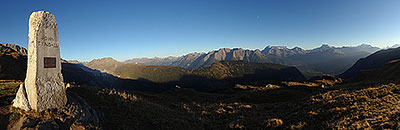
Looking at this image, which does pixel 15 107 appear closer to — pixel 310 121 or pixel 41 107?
pixel 41 107

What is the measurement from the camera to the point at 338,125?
8.70 meters

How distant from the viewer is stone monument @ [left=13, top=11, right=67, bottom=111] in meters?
8.98

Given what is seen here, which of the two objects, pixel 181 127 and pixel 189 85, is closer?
pixel 181 127

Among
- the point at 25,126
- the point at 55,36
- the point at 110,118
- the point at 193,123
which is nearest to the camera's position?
the point at 25,126

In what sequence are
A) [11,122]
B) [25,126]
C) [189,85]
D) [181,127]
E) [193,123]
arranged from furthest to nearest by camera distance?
[189,85] < [193,123] < [181,127] < [11,122] < [25,126]

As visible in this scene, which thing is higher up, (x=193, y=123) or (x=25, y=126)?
(x=25, y=126)

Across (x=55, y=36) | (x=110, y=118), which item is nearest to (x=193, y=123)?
(x=110, y=118)

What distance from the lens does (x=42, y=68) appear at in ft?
30.2

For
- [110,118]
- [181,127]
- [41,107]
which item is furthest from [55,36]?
[181,127]

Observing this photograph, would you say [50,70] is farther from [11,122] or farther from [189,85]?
[189,85]

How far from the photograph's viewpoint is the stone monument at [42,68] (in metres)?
8.98

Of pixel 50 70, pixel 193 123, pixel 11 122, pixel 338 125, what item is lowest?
pixel 193 123

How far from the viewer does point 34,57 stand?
8891 millimetres

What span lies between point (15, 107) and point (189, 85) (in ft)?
620
